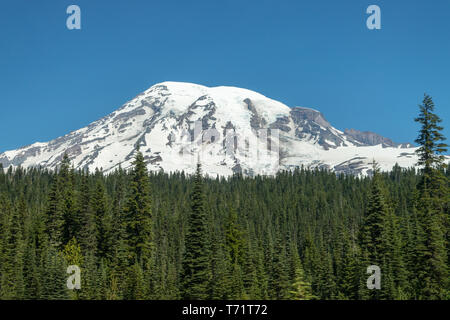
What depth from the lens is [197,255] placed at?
43.9 meters

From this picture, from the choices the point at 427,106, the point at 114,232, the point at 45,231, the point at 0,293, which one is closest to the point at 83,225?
the point at 114,232

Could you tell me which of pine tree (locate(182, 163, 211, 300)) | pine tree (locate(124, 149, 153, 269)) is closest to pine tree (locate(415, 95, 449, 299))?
pine tree (locate(182, 163, 211, 300))

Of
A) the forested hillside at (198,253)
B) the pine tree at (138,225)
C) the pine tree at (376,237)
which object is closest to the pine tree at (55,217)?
the forested hillside at (198,253)

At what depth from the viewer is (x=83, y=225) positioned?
210 feet

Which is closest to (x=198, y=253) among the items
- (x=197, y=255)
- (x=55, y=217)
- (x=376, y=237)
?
(x=197, y=255)

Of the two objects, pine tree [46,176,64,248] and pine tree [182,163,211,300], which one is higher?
pine tree [46,176,64,248]

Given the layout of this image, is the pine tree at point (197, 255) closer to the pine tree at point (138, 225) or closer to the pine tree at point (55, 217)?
the pine tree at point (138, 225)

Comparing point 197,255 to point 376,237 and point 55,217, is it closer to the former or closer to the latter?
point 376,237

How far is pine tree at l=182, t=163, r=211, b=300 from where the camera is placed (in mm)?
42312

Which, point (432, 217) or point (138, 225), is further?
point (138, 225)

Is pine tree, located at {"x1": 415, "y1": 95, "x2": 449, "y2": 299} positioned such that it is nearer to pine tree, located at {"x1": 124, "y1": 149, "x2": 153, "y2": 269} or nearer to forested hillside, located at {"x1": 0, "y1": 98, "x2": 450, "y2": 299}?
forested hillside, located at {"x1": 0, "y1": 98, "x2": 450, "y2": 299}

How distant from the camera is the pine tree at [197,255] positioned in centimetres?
4231
